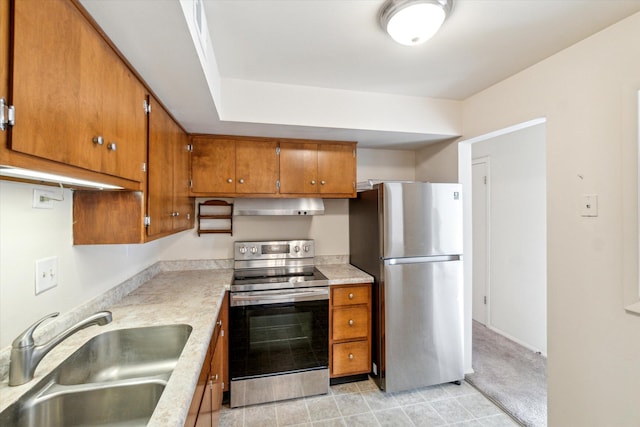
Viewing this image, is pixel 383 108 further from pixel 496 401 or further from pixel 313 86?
pixel 496 401

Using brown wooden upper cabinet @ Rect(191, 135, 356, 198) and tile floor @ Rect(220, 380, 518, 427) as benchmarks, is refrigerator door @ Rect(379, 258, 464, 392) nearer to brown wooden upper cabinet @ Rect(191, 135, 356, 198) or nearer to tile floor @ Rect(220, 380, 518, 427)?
tile floor @ Rect(220, 380, 518, 427)

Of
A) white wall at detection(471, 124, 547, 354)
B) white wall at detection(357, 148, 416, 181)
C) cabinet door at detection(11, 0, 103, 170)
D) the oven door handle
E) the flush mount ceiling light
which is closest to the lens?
cabinet door at detection(11, 0, 103, 170)

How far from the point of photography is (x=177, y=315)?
1.53 meters

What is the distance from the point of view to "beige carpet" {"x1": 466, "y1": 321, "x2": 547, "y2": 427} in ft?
6.84

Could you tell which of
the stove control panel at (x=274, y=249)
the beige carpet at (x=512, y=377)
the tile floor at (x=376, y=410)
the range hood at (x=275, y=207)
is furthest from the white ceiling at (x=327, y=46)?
the beige carpet at (x=512, y=377)

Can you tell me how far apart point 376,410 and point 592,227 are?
5.92ft

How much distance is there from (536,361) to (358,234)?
204 centimetres

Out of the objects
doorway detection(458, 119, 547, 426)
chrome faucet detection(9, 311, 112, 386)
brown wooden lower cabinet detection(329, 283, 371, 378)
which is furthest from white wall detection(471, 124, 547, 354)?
chrome faucet detection(9, 311, 112, 386)

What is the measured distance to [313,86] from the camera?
7.25 feet

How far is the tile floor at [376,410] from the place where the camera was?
1996mm

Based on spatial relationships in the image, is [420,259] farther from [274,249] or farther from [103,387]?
[103,387]

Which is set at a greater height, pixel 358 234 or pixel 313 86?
pixel 313 86

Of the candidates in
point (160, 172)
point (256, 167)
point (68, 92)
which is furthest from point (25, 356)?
point (256, 167)

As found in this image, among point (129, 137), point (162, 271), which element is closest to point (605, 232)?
point (129, 137)
